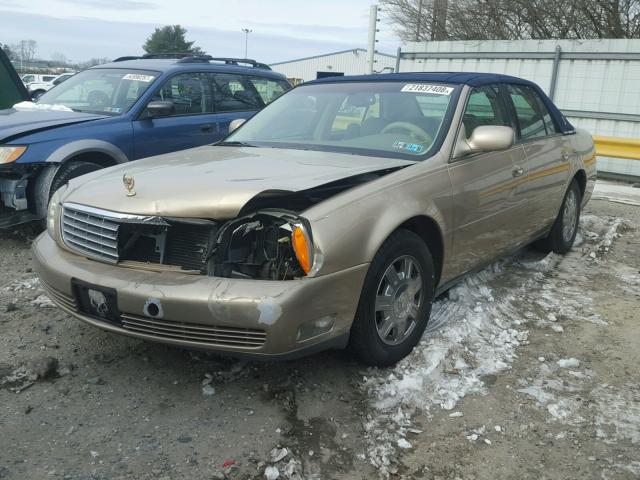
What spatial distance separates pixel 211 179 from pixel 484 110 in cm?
213

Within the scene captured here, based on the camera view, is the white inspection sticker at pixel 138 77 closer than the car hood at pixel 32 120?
No

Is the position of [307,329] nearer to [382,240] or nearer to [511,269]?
[382,240]

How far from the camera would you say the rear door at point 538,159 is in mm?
4609

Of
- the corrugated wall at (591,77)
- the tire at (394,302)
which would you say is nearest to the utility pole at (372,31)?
the corrugated wall at (591,77)

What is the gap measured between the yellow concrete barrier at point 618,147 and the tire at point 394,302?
857 cm

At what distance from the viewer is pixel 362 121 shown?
4.09 meters

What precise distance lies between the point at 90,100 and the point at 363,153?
397cm

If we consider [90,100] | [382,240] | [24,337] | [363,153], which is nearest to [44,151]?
[90,100]

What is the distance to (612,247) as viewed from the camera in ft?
20.3

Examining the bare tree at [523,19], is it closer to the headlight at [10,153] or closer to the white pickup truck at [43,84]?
the white pickup truck at [43,84]

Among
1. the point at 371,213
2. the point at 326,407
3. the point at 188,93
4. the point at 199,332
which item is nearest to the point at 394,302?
Answer: the point at 371,213

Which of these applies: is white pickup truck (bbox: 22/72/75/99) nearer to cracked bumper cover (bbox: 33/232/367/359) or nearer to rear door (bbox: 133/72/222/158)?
rear door (bbox: 133/72/222/158)

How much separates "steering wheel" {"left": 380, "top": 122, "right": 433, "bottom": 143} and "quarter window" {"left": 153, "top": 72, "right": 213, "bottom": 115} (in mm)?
3273

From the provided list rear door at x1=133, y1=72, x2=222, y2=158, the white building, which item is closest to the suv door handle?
rear door at x1=133, y1=72, x2=222, y2=158
